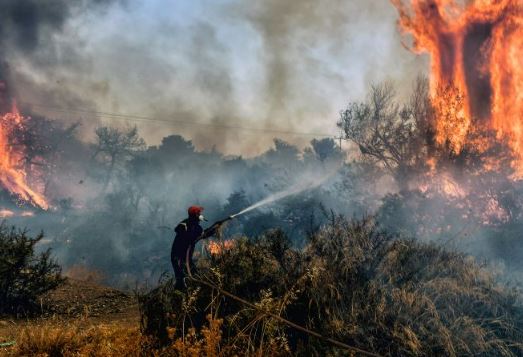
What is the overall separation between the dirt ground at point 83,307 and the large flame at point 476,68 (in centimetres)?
2358

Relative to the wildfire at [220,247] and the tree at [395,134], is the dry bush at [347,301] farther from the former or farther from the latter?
the tree at [395,134]

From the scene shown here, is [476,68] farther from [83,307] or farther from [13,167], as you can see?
[13,167]

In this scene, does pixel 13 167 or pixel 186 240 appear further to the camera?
pixel 13 167

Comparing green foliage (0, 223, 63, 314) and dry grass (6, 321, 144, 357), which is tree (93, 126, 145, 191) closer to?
green foliage (0, 223, 63, 314)

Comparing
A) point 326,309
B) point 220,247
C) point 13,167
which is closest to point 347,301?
point 326,309

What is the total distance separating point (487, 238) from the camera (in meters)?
20.7

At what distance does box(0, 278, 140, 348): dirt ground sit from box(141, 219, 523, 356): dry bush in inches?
127

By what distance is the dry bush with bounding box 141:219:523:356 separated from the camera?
502cm

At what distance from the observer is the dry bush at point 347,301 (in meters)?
5.02

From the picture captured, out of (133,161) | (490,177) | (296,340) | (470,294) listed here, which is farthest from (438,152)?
(133,161)

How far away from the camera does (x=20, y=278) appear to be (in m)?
10.3

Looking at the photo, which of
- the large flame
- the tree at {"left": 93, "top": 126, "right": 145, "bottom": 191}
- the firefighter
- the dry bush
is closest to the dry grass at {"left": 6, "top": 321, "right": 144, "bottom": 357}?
the dry bush

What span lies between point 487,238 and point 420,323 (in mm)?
18263

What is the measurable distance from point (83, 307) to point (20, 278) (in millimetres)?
1775
